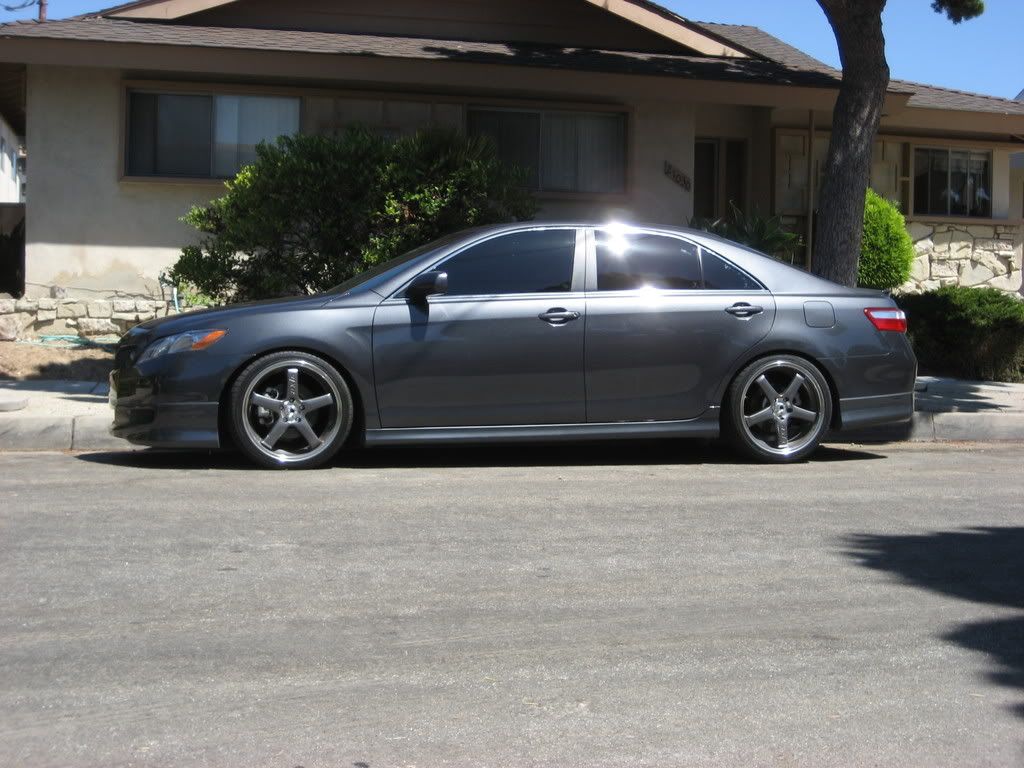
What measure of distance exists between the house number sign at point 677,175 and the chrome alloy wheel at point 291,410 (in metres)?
9.01

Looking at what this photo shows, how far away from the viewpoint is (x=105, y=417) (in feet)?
28.4

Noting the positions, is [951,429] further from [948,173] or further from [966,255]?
[948,173]

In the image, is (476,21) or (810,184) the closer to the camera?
(476,21)

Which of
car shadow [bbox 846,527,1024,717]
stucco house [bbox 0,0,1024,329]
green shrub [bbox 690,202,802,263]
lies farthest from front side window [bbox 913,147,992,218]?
car shadow [bbox 846,527,1024,717]

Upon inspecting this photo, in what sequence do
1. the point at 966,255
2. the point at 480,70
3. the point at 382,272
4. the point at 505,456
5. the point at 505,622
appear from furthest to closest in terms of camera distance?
the point at 966,255 → the point at 480,70 → the point at 505,456 → the point at 382,272 → the point at 505,622

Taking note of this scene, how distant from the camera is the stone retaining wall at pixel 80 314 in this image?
45.0 ft

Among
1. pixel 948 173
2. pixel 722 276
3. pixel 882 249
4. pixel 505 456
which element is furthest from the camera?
pixel 948 173

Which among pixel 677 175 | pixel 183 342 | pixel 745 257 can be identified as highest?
pixel 677 175

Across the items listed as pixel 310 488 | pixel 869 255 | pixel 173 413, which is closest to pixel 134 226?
pixel 173 413

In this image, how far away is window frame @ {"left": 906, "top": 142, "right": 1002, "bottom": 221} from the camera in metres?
18.3

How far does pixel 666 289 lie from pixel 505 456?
156 centimetres

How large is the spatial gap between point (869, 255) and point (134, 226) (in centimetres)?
916

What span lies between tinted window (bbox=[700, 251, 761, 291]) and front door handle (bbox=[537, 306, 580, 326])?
96 cm

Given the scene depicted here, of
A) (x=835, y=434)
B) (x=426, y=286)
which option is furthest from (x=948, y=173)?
(x=426, y=286)
